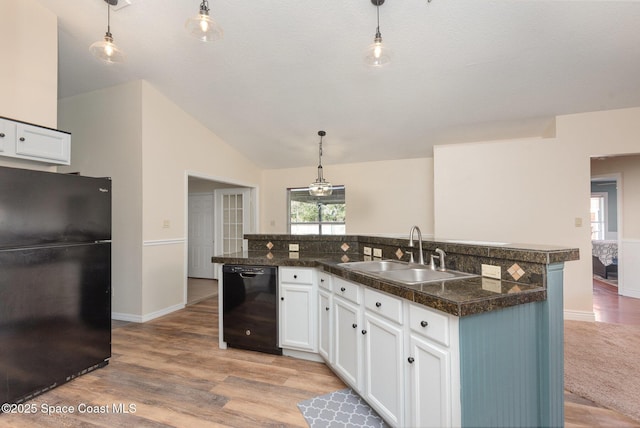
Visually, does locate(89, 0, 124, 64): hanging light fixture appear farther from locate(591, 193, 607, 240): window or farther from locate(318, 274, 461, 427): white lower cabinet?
locate(591, 193, 607, 240): window

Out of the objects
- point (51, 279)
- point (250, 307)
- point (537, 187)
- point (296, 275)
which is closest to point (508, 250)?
point (296, 275)

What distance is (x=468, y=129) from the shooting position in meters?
4.28

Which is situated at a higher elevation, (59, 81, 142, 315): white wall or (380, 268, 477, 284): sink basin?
(59, 81, 142, 315): white wall

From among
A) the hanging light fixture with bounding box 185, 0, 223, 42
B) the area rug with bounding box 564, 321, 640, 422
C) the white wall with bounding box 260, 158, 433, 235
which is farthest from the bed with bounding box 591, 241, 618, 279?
the hanging light fixture with bounding box 185, 0, 223, 42

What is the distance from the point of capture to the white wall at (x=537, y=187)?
3727 millimetres

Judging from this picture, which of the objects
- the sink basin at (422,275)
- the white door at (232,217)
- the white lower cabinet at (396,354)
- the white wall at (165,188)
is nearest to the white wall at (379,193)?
the white door at (232,217)

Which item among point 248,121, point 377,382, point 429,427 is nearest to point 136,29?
point 248,121

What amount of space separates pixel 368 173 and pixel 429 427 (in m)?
4.67

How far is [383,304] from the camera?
5.81ft

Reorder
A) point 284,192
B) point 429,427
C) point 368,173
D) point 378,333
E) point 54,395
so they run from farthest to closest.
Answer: point 284,192 → point 368,173 → point 54,395 → point 378,333 → point 429,427

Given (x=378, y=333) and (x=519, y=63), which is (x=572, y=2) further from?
(x=378, y=333)

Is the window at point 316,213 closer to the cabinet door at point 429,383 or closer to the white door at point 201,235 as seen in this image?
the white door at point 201,235

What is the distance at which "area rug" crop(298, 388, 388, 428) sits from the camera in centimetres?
184

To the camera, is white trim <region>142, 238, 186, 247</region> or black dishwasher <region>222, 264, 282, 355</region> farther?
white trim <region>142, 238, 186, 247</region>
